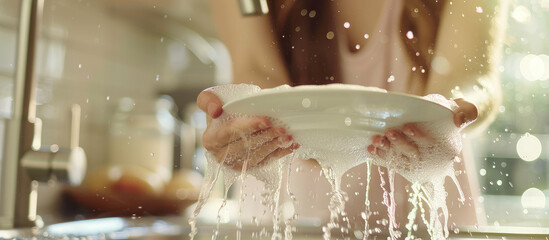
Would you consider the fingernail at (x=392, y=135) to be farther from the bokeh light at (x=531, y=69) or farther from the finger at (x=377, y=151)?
the bokeh light at (x=531, y=69)

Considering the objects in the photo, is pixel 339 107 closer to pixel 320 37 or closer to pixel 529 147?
pixel 320 37

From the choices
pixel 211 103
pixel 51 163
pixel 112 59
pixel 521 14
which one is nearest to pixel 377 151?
pixel 211 103

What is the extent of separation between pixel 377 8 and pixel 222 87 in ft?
1.19

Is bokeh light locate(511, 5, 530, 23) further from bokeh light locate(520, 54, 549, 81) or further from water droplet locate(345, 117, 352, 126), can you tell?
water droplet locate(345, 117, 352, 126)

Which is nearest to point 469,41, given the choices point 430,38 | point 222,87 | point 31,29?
point 430,38

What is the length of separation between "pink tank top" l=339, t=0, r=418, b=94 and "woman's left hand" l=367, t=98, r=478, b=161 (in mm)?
289

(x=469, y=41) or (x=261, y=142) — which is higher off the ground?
(x=469, y=41)

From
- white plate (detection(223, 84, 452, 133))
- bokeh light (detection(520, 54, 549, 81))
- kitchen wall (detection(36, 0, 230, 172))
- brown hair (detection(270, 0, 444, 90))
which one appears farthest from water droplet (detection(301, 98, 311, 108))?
bokeh light (detection(520, 54, 549, 81))

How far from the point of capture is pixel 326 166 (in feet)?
1.38

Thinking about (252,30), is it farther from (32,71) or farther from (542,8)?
(542,8)

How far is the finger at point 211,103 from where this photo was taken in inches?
15.4

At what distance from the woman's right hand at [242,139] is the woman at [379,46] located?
259 millimetres

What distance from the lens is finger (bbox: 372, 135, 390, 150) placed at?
0.37 m

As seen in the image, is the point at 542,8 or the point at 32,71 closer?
the point at 32,71
